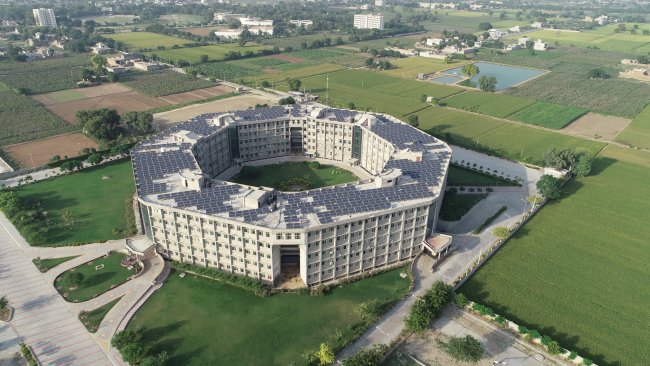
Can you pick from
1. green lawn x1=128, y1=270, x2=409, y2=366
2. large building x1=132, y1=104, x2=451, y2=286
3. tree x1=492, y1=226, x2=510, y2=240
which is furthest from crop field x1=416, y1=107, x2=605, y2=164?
green lawn x1=128, y1=270, x2=409, y2=366

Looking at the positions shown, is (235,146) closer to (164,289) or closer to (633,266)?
(164,289)

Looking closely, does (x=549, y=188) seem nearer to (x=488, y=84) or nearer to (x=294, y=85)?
(x=488, y=84)

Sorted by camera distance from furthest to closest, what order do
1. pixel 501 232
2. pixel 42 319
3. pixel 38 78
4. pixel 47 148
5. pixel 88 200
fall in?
pixel 38 78
pixel 47 148
pixel 88 200
pixel 501 232
pixel 42 319

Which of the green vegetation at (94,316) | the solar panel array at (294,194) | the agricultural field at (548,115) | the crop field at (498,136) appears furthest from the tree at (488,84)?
the green vegetation at (94,316)

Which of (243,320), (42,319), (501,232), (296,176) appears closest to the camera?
(42,319)

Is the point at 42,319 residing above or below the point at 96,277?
below

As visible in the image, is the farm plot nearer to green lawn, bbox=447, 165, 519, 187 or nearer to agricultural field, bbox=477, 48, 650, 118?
green lawn, bbox=447, 165, 519, 187

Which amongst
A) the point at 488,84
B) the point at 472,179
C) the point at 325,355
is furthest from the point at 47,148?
the point at 488,84

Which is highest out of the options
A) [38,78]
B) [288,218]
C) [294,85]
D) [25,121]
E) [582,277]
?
[288,218]

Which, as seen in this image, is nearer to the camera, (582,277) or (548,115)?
(582,277)
